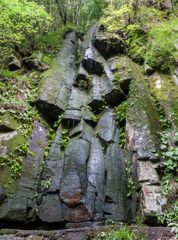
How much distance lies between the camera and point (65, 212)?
5.14 meters

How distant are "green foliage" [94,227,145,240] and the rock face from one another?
43.3 inches

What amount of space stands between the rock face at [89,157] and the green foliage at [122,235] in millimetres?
1100

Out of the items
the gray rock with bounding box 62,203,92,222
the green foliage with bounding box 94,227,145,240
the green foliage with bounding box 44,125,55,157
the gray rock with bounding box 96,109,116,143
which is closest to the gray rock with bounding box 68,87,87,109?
the gray rock with bounding box 96,109,116,143

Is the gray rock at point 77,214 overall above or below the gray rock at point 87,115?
below

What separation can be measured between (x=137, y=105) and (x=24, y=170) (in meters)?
5.49

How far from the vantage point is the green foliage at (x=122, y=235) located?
9.91 ft

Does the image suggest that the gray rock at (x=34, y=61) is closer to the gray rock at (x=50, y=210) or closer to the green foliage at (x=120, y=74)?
the green foliage at (x=120, y=74)

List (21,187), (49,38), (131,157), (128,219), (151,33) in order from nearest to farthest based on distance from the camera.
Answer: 1. (128,219)
2. (21,187)
3. (131,157)
4. (151,33)
5. (49,38)

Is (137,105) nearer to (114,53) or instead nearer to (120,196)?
(120,196)

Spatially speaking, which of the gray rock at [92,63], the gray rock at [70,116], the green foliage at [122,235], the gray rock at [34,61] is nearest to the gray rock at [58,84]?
the gray rock at [70,116]

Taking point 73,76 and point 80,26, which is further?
point 80,26

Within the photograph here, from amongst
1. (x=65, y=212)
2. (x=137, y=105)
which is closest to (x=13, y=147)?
(x=65, y=212)

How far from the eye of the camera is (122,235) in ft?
9.95

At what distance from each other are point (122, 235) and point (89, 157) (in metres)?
3.74
